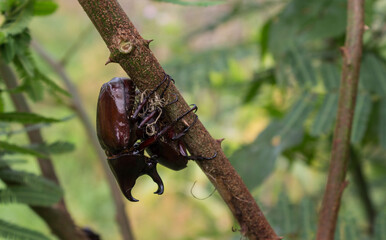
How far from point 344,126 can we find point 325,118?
1.31ft

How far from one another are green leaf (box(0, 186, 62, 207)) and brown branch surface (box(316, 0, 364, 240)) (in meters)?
0.45

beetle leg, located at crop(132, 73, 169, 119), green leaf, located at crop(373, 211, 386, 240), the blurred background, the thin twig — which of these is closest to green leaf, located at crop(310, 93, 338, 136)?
the blurred background

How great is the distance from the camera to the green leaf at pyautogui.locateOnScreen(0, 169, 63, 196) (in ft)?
2.44

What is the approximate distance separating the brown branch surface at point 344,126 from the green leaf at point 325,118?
1.21 feet

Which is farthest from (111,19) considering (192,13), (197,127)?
(192,13)

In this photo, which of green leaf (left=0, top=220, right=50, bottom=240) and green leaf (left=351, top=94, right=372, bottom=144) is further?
green leaf (left=351, top=94, right=372, bottom=144)

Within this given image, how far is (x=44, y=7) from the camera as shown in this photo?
75 cm

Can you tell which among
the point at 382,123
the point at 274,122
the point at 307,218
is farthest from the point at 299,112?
the point at 307,218

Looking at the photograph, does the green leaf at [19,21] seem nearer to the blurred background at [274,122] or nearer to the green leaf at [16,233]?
the blurred background at [274,122]

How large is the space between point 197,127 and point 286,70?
2.83 feet

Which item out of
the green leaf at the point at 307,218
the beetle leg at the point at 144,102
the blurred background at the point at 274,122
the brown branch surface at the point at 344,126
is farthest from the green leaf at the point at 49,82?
the green leaf at the point at 307,218

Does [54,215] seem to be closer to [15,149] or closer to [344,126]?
[15,149]

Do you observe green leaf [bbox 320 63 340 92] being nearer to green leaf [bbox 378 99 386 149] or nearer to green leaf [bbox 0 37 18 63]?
green leaf [bbox 378 99 386 149]

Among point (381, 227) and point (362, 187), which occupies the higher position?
point (362, 187)
